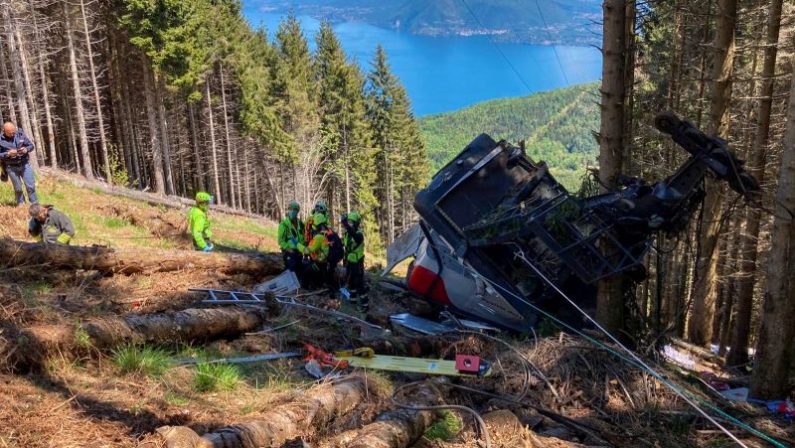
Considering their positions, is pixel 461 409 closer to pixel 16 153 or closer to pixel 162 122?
pixel 16 153

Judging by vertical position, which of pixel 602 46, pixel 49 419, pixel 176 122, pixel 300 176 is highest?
pixel 602 46

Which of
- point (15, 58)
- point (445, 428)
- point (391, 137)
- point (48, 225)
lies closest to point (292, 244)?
point (48, 225)

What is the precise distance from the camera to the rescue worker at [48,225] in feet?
29.5

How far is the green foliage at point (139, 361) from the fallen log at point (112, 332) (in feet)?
0.56

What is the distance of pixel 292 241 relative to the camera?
10.5 metres

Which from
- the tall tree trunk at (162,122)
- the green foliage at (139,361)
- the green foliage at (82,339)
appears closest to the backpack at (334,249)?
the green foliage at (139,361)

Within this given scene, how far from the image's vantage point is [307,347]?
664cm

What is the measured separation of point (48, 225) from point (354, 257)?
515cm

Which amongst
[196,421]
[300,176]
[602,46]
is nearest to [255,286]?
[196,421]

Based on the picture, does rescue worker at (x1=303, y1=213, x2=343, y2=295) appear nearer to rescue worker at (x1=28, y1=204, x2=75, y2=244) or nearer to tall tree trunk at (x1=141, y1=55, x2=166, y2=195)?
rescue worker at (x1=28, y1=204, x2=75, y2=244)

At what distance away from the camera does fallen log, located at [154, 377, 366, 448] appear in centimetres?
360

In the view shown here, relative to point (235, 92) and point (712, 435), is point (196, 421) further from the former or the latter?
point (235, 92)

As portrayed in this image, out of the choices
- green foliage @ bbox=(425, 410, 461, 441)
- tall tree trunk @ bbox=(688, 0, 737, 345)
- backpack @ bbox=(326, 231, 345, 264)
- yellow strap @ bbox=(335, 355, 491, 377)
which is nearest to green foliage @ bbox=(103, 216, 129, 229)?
backpack @ bbox=(326, 231, 345, 264)

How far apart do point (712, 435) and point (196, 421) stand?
4.80 meters
